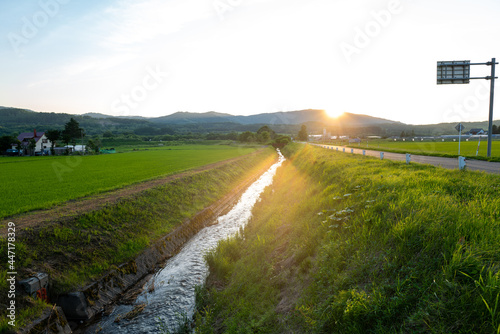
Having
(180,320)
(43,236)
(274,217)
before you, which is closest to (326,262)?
(180,320)

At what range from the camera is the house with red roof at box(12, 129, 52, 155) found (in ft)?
255

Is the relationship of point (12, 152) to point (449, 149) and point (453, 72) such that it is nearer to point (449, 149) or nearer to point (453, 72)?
point (453, 72)

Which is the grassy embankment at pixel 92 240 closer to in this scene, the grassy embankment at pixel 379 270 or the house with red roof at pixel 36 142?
the grassy embankment at pixel 379 270

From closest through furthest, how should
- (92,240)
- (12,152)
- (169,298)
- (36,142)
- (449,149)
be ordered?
(169,298) → (92,240) → (449,149) → (12,152) → (36,142)

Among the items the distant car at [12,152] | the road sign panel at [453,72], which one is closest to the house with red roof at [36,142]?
the distant car at [12,152]

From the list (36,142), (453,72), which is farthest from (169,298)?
(36,142)

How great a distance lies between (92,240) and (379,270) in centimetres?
998

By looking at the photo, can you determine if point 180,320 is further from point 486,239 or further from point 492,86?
point 492,86

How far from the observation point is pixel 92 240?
10070 mm

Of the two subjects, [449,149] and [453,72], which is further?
[449,149]

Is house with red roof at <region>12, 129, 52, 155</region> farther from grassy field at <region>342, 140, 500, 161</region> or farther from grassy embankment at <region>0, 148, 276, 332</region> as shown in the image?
grassy field at <region>342, 140, 500, 161</region>

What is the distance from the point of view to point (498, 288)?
10.6 feet

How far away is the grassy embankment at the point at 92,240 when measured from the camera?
781 centimetres

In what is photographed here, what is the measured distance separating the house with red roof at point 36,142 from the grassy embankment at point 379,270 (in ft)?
309
